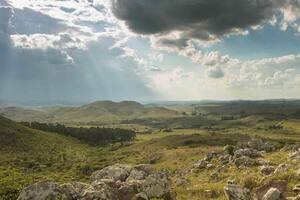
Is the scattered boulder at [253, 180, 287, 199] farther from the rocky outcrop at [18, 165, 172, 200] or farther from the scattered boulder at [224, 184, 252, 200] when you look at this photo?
the rocky outcrop at [18, 165, 172, 200]

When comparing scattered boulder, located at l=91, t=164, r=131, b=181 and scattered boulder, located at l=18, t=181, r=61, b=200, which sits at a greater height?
scattered boulder, located at l=18, t=181, r=61, b=200

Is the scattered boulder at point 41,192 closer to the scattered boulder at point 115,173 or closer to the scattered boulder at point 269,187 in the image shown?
the scattered boulder at point 115,173

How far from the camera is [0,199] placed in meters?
33.9

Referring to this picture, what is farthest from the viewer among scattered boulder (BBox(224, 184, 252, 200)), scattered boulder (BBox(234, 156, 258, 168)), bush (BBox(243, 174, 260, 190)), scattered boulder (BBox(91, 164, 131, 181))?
scattered boulder (BBox(234, 156, 258, 168))

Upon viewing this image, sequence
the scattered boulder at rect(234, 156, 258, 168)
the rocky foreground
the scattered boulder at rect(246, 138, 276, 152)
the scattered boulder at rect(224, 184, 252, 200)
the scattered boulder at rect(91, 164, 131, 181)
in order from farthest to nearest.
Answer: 1. the scattered boulder at rect(246, 138, 276, 152)
2. the scattered boulder at rect(234, 156, 258, 168)
3. the scattered boulder at rect(91, 164, 131, 181)
4. the rocky foreground
5. the scattered boulder at rect(224, 184, 252, 200)

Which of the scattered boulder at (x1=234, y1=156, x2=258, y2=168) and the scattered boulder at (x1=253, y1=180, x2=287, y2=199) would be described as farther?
the scattered boulder at (x1=234, y1=156, x2=258, y2=168)

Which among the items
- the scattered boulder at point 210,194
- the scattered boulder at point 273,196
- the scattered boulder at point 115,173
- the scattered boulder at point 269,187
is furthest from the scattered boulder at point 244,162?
the scattered boulder at point 273,196

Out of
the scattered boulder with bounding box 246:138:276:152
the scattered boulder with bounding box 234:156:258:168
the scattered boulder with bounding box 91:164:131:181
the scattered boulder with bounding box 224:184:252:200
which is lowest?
the scattered boulder with bounding box 246:138:276:152

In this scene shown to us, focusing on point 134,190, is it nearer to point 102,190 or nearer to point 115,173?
point 102,190

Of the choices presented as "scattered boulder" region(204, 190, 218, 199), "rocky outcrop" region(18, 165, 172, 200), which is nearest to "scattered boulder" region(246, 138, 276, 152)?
"scattered boulder" region(204, 190, 218, 199)

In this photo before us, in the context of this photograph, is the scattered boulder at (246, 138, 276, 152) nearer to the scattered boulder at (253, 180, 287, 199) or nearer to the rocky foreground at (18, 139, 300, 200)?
the rocky foreground at (18, 139, 300, 200)

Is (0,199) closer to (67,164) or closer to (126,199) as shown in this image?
(126,199)

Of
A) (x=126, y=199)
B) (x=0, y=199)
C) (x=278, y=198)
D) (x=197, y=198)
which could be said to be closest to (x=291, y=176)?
(x=278, y=198)

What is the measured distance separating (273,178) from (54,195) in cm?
2212
